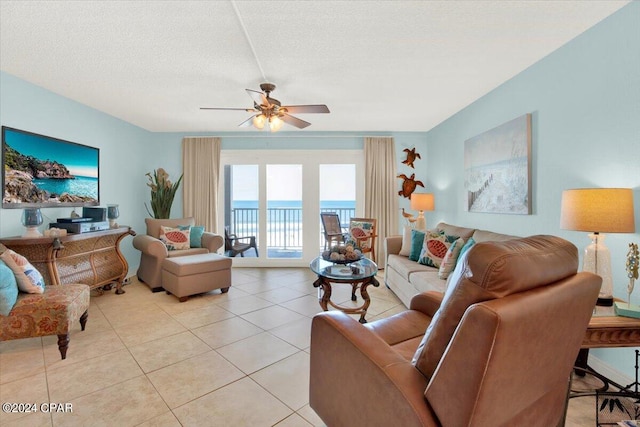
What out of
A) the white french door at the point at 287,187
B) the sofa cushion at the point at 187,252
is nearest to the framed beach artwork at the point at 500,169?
the white french door at the point at 287,187

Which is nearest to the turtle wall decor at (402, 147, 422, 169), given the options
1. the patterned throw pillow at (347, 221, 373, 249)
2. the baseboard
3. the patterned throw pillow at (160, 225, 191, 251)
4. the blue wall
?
the patterned throw pillow at (347, 221, 373, 249)

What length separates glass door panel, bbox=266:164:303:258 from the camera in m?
5.07

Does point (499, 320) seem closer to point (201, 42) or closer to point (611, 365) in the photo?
point (611, 365)

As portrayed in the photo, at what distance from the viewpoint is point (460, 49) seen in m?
2.28

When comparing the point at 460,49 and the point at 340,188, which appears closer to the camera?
the point at 460,49

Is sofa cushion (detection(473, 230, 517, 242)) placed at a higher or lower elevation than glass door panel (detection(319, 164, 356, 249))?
lower

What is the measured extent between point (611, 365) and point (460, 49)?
2.53 metres

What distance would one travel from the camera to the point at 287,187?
5102mm

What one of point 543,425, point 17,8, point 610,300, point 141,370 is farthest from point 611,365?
point 17,8

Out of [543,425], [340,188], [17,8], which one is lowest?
[543,425]

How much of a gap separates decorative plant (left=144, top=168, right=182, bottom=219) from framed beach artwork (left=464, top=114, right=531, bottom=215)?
4.35 meters

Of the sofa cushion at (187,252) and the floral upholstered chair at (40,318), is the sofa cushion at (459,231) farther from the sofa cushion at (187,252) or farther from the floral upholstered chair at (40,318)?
the floral upholstered chair at (40,318)

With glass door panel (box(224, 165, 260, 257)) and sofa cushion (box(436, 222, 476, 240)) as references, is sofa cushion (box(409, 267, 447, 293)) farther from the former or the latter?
glass door panel (box(224, 165, 260, 257))

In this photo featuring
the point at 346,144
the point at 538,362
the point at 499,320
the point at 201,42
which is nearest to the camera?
the point at 499,320
